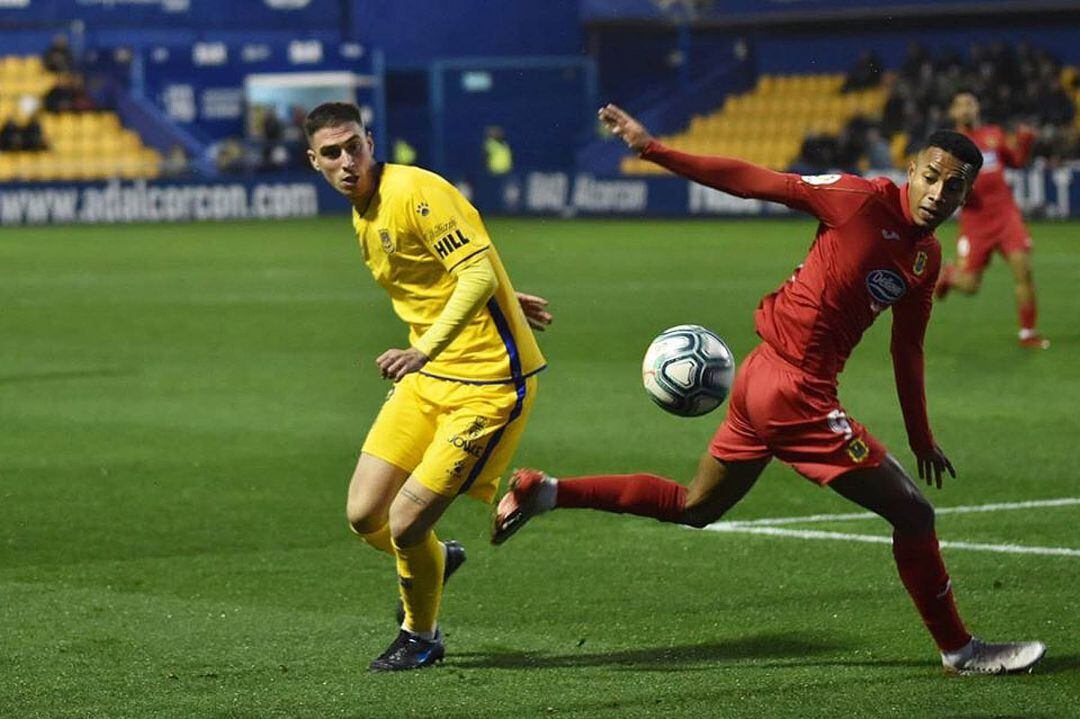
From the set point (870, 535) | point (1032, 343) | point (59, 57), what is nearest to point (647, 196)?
point (59, 57)

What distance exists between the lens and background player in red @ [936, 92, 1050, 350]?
17.4m

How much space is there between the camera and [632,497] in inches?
280

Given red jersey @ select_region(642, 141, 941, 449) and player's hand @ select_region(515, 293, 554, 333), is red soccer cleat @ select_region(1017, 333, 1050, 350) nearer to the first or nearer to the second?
player's hand @ select_region(515, 293, 554, 333)

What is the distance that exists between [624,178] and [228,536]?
31.4 meters

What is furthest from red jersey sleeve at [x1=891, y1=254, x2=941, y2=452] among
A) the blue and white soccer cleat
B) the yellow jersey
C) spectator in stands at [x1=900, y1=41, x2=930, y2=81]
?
spectator in stands at [x1=900, y1=41, x2=930, y2=81]

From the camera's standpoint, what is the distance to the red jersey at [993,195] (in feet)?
57.6

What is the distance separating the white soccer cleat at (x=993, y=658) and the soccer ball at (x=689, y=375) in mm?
1194

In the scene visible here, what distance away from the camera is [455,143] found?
52.3 metres

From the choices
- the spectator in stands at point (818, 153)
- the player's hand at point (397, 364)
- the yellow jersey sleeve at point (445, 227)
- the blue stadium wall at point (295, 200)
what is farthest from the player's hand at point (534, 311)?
the spectator in stands at point (818, 153)

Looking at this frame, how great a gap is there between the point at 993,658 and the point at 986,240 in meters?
11.3

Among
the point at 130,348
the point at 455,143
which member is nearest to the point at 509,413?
the point at 130,348

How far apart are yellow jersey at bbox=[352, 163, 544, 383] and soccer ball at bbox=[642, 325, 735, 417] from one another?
0.44 metres

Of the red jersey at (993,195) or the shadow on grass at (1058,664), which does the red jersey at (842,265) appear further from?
the red jersey at (993,195)

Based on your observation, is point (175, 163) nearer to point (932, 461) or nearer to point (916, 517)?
point (932, 461)
